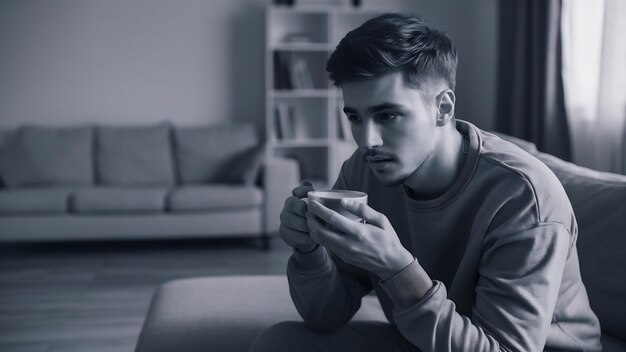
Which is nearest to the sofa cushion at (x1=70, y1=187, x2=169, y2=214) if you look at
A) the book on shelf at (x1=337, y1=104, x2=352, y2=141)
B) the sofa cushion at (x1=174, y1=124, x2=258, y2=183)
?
the sofa cushion at (x1=174, y1=124, x2=258, y2=183)

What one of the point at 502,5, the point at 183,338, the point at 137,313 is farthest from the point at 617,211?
the point at 502,5

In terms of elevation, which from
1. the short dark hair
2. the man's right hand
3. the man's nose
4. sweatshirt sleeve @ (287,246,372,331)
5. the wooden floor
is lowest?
the wooden floor

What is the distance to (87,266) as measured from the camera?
3459 mm

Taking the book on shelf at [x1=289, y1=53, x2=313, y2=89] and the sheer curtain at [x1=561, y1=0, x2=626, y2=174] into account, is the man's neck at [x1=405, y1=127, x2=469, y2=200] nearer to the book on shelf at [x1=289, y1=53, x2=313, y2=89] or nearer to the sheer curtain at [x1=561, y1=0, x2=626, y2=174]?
the sheer curtain at [x1=561, y1=0, x2=626, y2=174]

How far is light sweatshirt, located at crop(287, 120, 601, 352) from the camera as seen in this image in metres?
0.87

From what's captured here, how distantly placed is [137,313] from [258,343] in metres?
1.70

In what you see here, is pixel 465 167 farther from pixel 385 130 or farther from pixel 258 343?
pixel 258 343

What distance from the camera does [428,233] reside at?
1104 mm

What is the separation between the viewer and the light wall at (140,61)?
14.9ft

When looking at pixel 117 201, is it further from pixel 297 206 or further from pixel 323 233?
pixel 323 233

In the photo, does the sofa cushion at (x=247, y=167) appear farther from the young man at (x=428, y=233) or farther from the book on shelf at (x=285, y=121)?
the young man at (x=428, y=233)

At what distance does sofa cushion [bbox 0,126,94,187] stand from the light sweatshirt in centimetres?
349

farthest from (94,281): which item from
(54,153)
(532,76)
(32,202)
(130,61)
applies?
(532,76)

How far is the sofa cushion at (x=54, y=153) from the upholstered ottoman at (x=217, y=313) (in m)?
2.83
